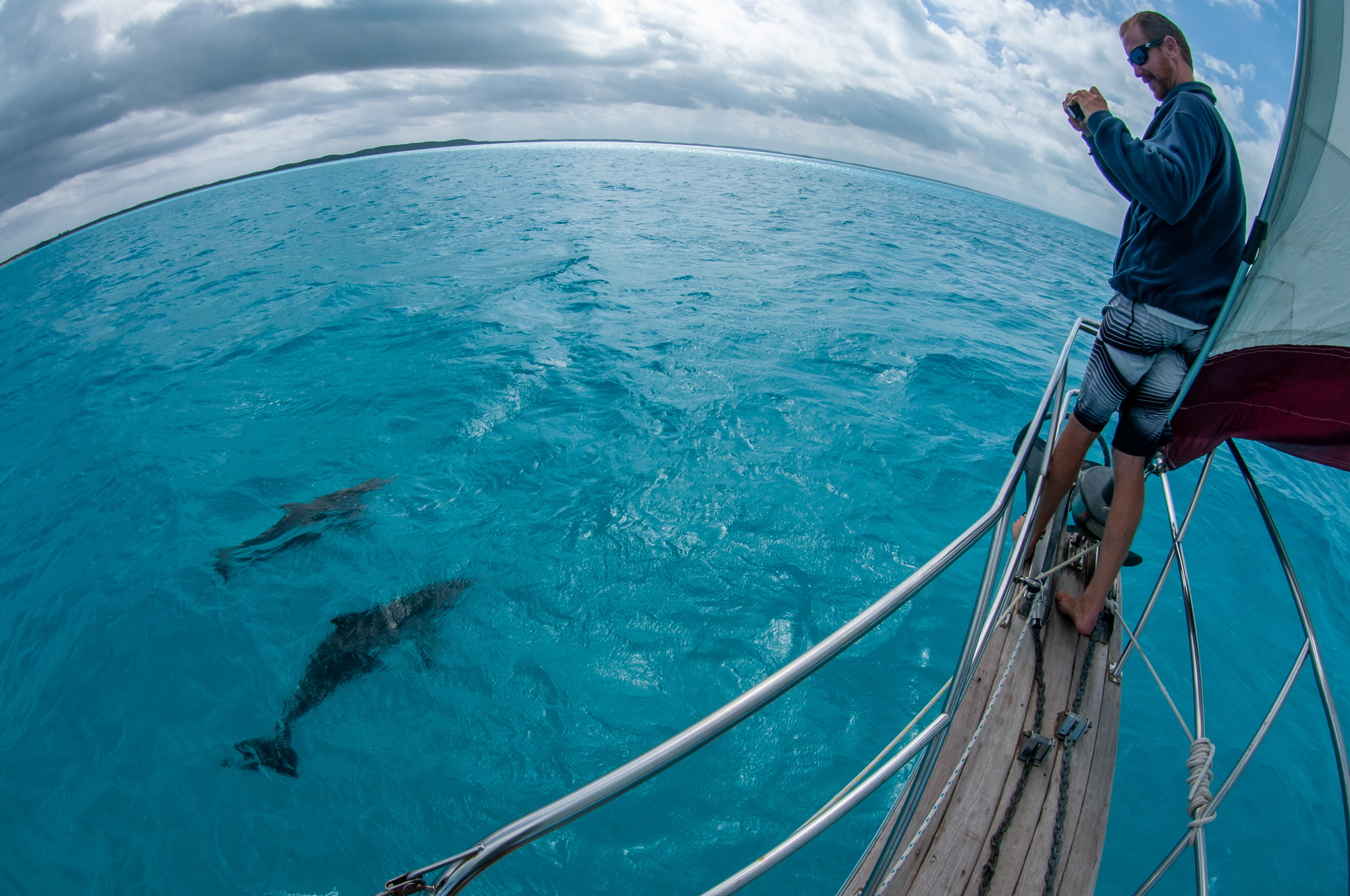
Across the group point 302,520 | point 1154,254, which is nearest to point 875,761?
point 1154,254

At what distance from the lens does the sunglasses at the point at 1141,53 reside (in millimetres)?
1961

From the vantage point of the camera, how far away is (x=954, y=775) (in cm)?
176

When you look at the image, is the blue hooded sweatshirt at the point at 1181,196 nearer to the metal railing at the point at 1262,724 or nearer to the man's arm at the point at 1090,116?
the man's arm at the point at 1090,116

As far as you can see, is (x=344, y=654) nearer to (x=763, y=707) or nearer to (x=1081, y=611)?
(x=763, y=707)

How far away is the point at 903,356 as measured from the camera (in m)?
8.95

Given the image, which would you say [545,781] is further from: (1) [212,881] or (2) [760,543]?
(2) [760,543]

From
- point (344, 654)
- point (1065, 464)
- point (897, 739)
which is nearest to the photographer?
point (897, 739)

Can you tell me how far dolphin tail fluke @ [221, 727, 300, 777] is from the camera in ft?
11.4

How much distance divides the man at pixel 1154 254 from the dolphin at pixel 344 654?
4.20 m

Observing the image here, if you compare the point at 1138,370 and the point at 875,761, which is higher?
the point at 1138,370

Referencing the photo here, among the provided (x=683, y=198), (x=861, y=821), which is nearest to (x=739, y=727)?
(x=861, y=821)

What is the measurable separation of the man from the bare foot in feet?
0.04

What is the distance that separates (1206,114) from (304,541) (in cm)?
662

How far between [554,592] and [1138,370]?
3913 millimetres
